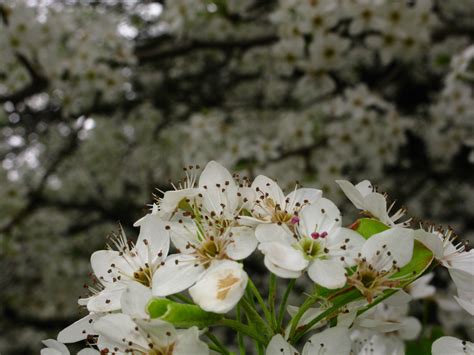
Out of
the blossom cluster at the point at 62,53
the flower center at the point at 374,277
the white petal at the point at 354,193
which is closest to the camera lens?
the flower center at the point at 374,277

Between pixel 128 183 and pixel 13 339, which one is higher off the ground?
pixel 128 183

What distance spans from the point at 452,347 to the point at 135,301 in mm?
504

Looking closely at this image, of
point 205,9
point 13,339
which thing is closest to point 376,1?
point 205,9

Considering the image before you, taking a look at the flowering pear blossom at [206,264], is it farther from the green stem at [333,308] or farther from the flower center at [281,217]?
the green stem at [333,308]

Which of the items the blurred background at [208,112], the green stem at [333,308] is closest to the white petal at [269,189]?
the green stem at [333,308]

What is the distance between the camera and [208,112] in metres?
4.17

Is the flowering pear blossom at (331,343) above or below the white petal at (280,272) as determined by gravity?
below

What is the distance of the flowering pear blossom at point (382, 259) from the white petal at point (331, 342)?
2.9 inches

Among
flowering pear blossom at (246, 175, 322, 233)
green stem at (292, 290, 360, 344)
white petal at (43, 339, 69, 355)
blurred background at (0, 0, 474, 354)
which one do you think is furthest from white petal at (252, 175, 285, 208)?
blurred background at (0, 0, 474, 354)

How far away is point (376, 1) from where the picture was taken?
3109 mm

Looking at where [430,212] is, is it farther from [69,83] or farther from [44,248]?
[44,248]

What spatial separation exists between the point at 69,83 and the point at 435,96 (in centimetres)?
259

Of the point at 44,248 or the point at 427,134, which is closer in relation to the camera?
the point at 427,134

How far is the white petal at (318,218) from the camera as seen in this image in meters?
0.98
